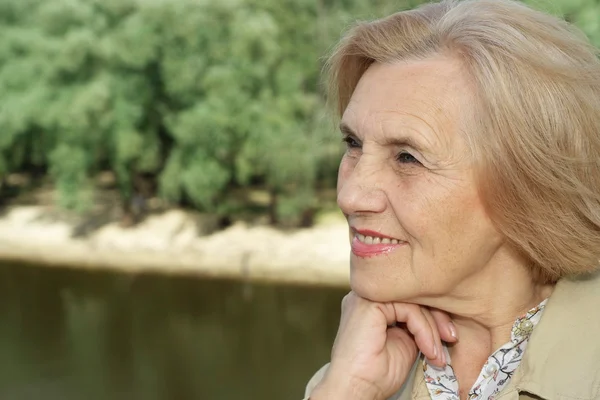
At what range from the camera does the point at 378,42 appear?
1.37 metres

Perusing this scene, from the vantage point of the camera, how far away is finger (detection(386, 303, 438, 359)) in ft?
4.76

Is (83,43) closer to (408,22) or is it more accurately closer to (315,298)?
(315,298)

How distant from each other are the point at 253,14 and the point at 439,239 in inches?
379

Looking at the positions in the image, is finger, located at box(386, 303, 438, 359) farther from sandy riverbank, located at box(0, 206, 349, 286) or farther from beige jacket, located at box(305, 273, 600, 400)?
sandy riverbank, located at box(0, 206, 349, 286)

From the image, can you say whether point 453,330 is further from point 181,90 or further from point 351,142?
point 181,90

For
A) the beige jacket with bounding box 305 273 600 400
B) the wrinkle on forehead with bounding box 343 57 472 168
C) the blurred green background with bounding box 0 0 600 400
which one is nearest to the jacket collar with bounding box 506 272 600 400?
the beige jacket with bounding box 305 273 600 400

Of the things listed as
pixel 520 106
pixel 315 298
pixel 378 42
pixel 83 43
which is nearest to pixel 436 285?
pixel 520 106

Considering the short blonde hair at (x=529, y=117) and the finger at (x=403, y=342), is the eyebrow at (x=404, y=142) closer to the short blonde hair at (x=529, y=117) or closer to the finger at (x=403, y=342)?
the short blonde hair at (x=529, y=117)

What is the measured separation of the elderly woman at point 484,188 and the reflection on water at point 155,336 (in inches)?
248

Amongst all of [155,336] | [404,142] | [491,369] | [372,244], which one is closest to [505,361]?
[491,369]

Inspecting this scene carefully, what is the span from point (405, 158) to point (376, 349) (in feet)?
1.31

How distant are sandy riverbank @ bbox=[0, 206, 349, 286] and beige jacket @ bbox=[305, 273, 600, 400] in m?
8.86

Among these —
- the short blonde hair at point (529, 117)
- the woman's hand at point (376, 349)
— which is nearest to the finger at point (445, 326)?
the woman's hand at point (376, 349)

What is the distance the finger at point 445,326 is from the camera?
1476mm
